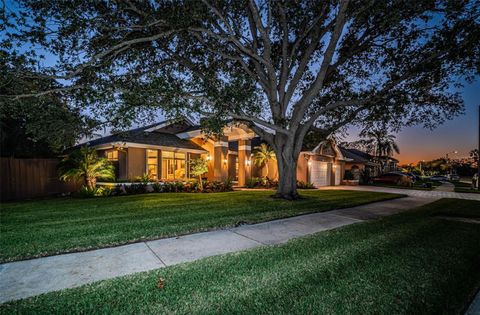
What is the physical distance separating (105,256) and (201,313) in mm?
2474

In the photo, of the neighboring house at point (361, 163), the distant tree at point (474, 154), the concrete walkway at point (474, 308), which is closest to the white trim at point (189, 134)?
the concrete walkway at point (474, 308)

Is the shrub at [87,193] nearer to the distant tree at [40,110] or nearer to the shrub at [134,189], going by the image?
the shrub at [134,189]

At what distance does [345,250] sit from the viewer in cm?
412

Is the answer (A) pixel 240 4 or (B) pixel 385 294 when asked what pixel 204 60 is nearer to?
(A) pixel 240 4

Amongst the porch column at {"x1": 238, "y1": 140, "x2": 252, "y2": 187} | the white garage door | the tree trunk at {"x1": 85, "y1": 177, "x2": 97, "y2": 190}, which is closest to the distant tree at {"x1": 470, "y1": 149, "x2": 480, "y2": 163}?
the white garage door

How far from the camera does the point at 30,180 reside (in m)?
10.8

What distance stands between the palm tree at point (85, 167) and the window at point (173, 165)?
475 centimetres

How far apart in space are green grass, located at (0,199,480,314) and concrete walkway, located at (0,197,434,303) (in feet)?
1.07

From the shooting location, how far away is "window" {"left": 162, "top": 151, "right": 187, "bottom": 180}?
1610 cm

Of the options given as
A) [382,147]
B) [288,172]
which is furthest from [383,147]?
[288,172]

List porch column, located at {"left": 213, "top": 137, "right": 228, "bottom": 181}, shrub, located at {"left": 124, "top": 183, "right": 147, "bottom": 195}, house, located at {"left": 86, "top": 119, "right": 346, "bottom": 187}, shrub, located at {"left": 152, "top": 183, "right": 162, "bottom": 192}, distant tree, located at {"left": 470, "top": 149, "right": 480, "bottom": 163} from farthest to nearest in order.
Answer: distant tree, located at {"left": 470, "top": 149, "right": 480, "bottom": 163} → porch column, located at {"left": 213, "top": 137, "right": 228, "bottom": 181} → house, located at {"left": 86, "top": 119, "right": 346, "bottom": 187} → shrub, located at {"left": 152, "top": 183, "right": 162, "bottom": 192} → shrub, located at {"left": 124, "top": 183, "right": 147, "bottom": 195}

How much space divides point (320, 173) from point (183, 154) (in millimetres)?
13115

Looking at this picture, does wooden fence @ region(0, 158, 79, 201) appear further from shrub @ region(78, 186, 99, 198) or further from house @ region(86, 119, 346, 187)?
house @ region(86, 119, 346, 187)

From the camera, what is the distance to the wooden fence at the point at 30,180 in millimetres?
9898
